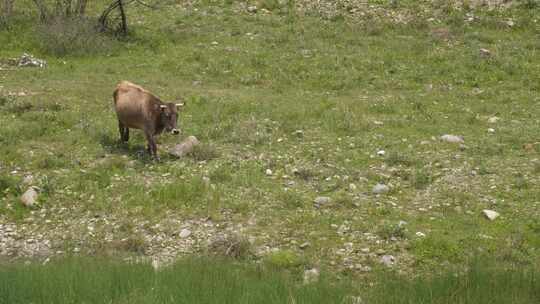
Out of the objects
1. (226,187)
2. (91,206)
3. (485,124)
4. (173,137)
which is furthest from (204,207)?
(485,124)

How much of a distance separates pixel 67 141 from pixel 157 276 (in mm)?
6814

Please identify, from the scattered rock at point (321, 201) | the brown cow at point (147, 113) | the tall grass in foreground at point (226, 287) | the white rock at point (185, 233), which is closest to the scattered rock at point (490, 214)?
the tall grass in foreground at point (226, 287)

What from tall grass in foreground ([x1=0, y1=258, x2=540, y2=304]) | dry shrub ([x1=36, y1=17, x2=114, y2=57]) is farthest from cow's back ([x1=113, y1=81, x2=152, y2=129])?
dry shrub ([x1=36, y1=17, x2=114, y2=57])

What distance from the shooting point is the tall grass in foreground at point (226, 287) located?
7648 millimetres

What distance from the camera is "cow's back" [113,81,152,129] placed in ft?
45.0

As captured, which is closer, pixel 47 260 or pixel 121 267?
pixel 121 267

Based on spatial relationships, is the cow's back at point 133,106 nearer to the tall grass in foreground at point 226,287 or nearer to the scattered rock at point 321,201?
the scattered rock at point 321,201

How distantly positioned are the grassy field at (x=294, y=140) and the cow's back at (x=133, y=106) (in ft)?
1.95

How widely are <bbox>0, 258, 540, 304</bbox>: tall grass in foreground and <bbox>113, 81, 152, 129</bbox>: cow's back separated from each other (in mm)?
5495

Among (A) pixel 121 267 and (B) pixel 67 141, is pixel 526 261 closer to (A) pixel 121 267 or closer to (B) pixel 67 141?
(A) pixel 121 267

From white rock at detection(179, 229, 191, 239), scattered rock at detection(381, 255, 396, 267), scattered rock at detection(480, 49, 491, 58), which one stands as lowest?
white rock at detection(179, 229, 191, 239)

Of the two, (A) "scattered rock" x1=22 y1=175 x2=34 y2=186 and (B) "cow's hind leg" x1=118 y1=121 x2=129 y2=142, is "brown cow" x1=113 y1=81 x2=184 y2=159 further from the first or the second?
(A) "scattered rock" x1=22 y1=175 x2=34 y2=186

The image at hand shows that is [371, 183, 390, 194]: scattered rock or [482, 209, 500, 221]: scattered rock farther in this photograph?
[371, 183, 390, 194]: scattered rock

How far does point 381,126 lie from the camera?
608 inches
